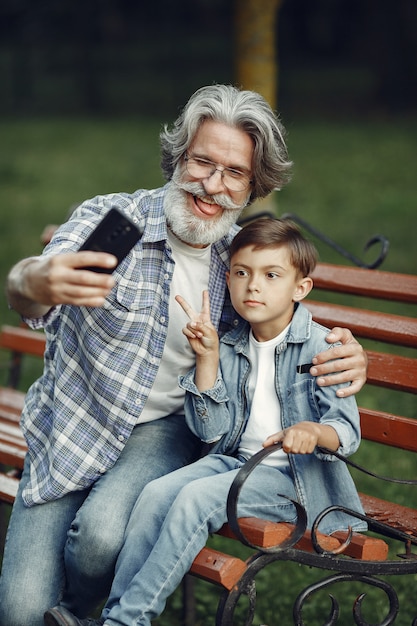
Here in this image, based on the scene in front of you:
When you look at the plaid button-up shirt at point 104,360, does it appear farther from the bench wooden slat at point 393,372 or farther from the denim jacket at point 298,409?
the bench wooden slat at point 393,372

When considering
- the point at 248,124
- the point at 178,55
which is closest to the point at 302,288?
the point at 248,124

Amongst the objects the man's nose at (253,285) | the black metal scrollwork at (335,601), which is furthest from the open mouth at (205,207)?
the black metal scrollwork at (335,601)

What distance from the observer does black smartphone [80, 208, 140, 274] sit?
2650mm

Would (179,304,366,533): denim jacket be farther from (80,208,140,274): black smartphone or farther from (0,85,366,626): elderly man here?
(80,208,140,274): black smartphone

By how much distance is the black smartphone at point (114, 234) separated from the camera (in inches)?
104

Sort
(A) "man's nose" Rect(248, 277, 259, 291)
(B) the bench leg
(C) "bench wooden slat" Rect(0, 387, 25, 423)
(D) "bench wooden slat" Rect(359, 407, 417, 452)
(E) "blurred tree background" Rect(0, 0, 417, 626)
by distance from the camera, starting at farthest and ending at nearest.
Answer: (E) "blurred tree background" Rect(0, 0, 417, 626), (C) "bench wooden slat" Rect(0, 387, 25, 423), (B) the bench leg, (D) "bench wooden slat" Rect(359, 407, 417, 452), (A) "man's nose" Rect(248, 277, 259, 291)

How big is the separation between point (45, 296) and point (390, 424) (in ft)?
4.43

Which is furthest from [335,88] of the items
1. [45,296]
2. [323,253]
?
[45,296]

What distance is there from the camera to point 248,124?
316 centimetres

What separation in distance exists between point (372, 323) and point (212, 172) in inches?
34.1

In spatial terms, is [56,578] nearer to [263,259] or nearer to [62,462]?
[62,462]

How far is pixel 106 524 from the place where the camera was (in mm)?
2977

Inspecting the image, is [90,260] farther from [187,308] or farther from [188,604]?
[188,604]

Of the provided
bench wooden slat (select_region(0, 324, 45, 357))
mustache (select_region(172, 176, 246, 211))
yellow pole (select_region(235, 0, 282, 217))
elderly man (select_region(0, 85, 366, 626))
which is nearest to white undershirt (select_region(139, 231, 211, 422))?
elderly man (select_region(0, 85, 366, 626))
